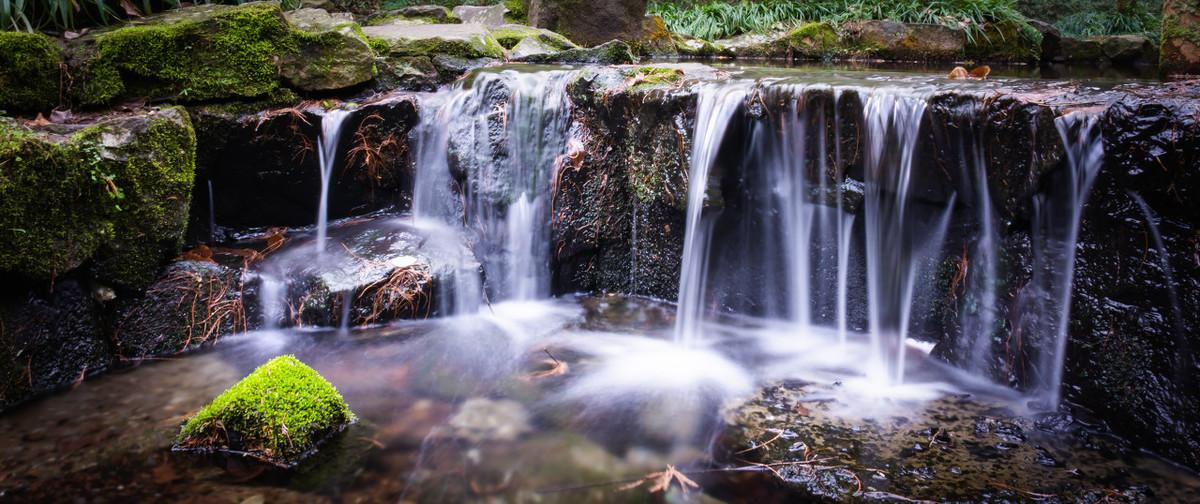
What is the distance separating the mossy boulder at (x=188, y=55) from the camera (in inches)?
182

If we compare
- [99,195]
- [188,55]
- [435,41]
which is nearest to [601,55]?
[435,41]

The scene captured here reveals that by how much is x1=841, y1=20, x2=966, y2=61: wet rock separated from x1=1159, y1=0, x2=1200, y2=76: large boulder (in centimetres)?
472

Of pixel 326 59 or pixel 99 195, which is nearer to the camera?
pixel 99 195

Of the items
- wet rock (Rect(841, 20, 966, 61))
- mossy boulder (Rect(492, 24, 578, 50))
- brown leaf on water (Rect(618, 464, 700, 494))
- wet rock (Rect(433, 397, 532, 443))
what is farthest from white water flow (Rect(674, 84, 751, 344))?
wet rock (Rect(841, 20, 966, 61))

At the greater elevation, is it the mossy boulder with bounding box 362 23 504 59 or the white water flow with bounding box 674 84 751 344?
the mossy boulder with bounding box 362 23 504 59

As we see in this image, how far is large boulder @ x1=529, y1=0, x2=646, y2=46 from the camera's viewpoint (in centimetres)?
915

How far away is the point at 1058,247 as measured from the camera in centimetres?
348

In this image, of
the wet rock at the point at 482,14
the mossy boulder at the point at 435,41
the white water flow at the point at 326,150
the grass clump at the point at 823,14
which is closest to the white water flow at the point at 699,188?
the white water flow at the point at 326,150

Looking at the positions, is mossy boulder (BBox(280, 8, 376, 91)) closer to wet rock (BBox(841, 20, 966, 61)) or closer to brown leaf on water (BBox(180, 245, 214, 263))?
brown leaf on water (BBox(180, 245, 214, 263))

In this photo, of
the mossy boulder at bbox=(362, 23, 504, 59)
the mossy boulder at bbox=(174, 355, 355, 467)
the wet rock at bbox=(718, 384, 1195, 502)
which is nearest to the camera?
the wet rock at bbox=(718, 384, 1195, 502)

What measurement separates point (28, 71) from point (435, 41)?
316 cm

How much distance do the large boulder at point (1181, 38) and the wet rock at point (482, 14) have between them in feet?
24.0

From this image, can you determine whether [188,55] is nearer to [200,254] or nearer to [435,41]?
[200,254]

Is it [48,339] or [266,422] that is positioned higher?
[48,339]
